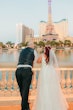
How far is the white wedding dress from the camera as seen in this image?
5.80 metres

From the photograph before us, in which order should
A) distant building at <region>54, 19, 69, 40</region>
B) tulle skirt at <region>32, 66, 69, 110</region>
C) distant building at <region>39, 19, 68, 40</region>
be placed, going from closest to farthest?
1. tulle skirt at <region>32, 66, 69, 110</region>
2. distant building at <region>39, 19, 68, 40</region>
3. distant building at <region>54, 19, 69, 40</region>

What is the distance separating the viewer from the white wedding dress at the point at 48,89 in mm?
5805

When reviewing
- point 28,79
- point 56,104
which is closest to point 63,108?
point 56,104

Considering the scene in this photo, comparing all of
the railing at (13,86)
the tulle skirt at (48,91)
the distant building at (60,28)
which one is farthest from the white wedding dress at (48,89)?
the distant building at (60,28)

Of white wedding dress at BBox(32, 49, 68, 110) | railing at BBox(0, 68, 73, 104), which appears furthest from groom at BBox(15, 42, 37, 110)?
railing at BBox(0, 68, 73, 104)

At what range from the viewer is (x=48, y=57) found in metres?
5.92

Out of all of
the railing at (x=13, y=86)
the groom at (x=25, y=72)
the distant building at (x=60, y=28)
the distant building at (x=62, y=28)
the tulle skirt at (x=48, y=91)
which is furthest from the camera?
the distant building at (x=62, y=28)

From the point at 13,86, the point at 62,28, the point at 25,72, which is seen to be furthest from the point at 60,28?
the point at 25,72

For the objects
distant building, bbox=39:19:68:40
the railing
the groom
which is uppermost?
distant building, bbox=39:19:68:40

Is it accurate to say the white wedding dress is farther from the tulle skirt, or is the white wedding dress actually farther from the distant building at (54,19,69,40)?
the distant building at (54,19,69,40)

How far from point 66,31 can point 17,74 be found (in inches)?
5887

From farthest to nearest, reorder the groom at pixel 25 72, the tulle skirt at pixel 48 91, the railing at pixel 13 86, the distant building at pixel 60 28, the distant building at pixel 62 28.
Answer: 1. the distant building at pixel 62 28
2. the distant building at pixel 60 28
3. the railing at pixel 13 86
4. the tulle skirt at pixel 48 91
5. the groom at pixel 25 72

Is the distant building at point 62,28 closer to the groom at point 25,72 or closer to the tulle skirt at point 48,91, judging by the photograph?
the tulle skirt at point 48,91

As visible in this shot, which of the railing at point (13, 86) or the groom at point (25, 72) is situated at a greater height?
the groom at point (25, 72)
